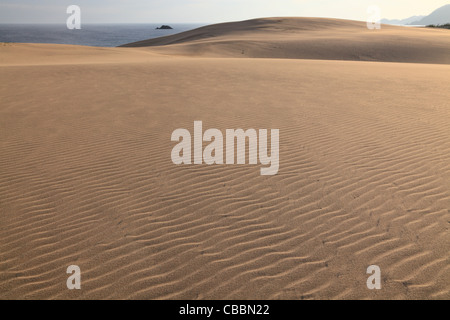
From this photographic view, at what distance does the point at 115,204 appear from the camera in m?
4.63

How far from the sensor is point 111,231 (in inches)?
160

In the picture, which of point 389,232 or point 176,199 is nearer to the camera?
point 389,232

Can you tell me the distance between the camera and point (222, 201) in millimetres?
4730

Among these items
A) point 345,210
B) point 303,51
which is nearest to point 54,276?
point 345,210

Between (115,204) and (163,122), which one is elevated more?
(163,122)

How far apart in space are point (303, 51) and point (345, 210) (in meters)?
25.0

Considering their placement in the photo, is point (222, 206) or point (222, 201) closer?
point (222, 206)

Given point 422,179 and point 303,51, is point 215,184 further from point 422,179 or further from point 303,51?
point 303,51

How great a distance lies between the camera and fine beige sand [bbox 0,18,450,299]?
340 centimetres

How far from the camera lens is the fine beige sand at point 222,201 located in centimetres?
340

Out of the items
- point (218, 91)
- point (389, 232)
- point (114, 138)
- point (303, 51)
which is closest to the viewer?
point (389, 232)
